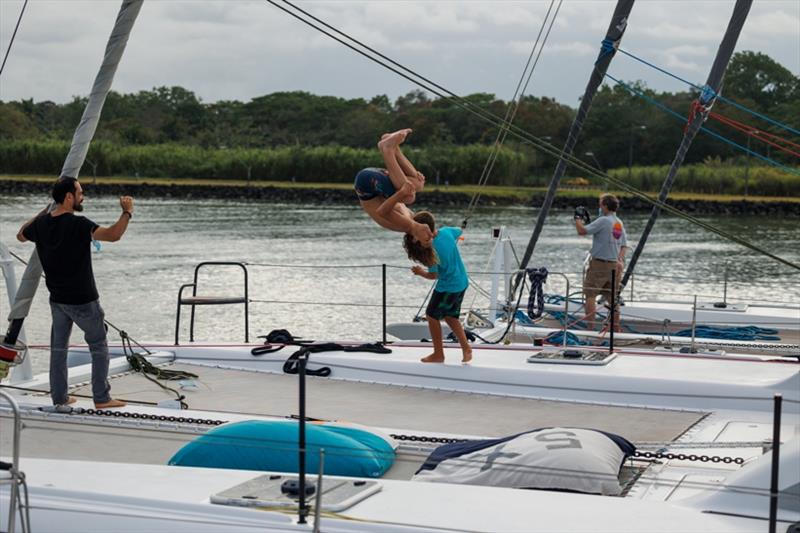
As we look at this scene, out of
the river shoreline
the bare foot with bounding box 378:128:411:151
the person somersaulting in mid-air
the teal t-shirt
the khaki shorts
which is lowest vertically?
the river shoreline

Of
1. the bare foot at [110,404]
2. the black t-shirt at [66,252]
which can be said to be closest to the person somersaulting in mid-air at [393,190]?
the black t-shirt at [66,252]

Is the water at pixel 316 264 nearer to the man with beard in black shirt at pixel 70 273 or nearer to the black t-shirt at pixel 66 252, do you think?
the man with beard in black shirt at pixel 70 273

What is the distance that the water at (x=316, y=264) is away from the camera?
85.4 ft

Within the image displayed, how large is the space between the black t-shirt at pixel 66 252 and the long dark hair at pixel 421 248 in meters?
2.51

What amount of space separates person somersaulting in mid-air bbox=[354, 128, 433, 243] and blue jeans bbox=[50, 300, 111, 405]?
2.20m

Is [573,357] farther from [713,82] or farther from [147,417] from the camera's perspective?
[713,82]

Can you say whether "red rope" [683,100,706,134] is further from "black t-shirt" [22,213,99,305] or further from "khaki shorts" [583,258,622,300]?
"black t-shirt" [22,213,99,305]

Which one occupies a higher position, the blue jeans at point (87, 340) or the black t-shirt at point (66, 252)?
the black t-shirt at point (66, 252)

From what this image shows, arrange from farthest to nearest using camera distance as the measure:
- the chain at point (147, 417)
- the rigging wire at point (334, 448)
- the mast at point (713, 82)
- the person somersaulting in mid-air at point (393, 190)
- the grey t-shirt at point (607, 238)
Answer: the mast at point (713, 82) → the grey t-shirt at point (607, 238) → the person somersaulting in mid-air at point (393, 190) → the chain at point (147, 417) → the rigging wire at point (334, 448)

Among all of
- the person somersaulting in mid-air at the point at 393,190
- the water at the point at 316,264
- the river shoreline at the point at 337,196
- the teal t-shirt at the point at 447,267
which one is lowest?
the water at the point at 316,264

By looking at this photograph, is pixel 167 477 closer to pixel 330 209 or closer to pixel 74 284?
pixel 74 284

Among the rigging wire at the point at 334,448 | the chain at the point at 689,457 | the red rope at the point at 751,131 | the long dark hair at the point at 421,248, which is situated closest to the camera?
the rigging wire at the point at 334,448

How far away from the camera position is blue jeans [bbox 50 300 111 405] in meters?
7.55

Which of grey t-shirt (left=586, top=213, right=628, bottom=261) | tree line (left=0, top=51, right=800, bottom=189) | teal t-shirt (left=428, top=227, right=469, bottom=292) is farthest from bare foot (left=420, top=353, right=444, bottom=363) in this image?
tree line (left=0, top=51, right=800, bottom=189)
